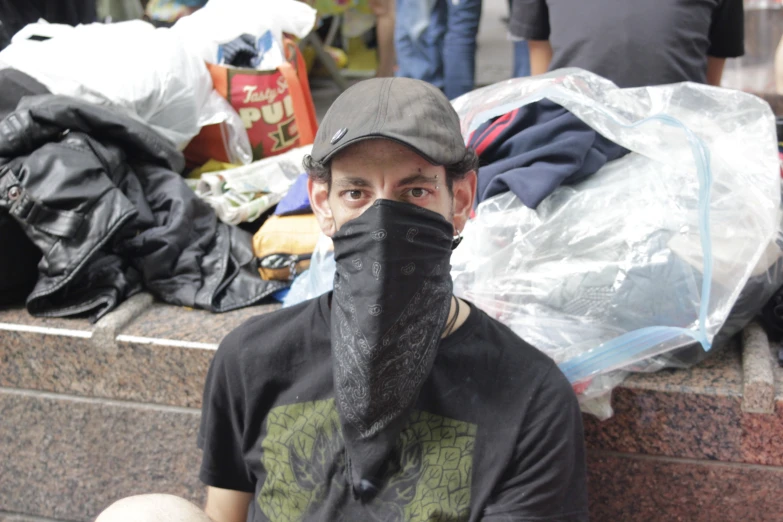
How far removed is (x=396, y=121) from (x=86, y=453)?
1631 millimetres

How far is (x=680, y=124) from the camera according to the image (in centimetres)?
194

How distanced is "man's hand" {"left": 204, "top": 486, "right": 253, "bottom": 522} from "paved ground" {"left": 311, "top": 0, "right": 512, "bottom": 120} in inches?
140

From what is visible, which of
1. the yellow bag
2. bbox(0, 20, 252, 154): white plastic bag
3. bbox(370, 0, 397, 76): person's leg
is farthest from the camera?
bbox(370, 0, 397, 76): person's leg

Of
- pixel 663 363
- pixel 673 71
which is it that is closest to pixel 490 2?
pixel 673 71

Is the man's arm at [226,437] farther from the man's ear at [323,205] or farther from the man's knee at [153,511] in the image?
the man's ear at [323,205]

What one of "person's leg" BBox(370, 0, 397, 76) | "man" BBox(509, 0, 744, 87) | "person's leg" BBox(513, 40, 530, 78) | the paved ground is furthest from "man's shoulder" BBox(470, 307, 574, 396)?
"person's leg" BBox(370, 0, 397, 76)

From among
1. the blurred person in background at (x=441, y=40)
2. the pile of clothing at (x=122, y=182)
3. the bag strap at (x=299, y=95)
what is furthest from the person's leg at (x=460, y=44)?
the pile of clothing at (x=122, y=182)

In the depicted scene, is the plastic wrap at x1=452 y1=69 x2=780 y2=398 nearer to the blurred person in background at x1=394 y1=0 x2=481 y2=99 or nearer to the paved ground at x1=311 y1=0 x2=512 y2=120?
the blurred person in background at x1=394 y1=0 x2=481 y2=99

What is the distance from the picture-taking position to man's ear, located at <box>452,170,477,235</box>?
1680 millimetres

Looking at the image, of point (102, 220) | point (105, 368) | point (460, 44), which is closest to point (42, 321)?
point (105, 368)

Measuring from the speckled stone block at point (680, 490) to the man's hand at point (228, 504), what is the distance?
33.8 inches

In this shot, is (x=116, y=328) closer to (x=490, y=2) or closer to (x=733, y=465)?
(x=733, y=465)

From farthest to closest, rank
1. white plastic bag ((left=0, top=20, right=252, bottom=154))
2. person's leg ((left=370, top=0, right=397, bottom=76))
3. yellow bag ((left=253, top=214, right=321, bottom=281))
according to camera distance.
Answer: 1. person's leg ((left=370, top=0, right=397, bottom=76))
2. white plastic bag ((left=0, top=20, right=252, bottom=154))
3. yellow bag ((left=253, top=214, right=321, bottom=281))

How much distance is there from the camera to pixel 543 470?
1610mm
